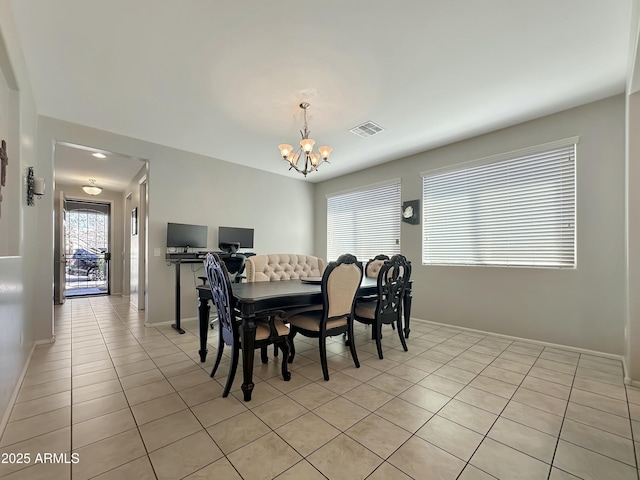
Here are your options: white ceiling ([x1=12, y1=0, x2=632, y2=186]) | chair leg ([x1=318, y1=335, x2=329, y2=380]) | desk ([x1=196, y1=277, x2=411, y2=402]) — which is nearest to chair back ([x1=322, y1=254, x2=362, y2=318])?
desk ([x1=196, y1=277, x2=411, y2=402])

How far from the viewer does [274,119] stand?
3.38m

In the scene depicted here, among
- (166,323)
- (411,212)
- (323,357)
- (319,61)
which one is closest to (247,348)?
(323,357)

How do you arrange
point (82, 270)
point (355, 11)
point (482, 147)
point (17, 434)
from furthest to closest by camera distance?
point (82, 270) < point (482, 147) < point (355, 11) < point (17, 434)

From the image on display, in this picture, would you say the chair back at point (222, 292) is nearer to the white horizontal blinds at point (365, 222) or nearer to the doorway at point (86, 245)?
the white horizontal blinds at point (365, 222)

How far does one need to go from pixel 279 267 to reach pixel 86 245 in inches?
251

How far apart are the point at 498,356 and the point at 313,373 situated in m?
2.01

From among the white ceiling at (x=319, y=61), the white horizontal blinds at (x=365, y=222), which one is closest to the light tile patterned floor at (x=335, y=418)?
the white horizontal blinds at (x=365, y=222)

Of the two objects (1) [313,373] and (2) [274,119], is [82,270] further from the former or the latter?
(1) [313,373]

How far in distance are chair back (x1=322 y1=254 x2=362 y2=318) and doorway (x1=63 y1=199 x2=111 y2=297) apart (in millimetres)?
6867

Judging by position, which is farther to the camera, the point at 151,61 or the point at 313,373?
the point at 313,373

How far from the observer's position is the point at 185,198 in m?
4.46

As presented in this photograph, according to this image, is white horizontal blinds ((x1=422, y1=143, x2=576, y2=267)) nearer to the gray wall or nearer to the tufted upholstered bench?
the tufted upholstered bench

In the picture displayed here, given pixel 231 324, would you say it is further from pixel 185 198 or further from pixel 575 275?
pixel 575 275

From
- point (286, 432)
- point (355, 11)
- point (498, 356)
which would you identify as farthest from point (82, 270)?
point (498, 356)
